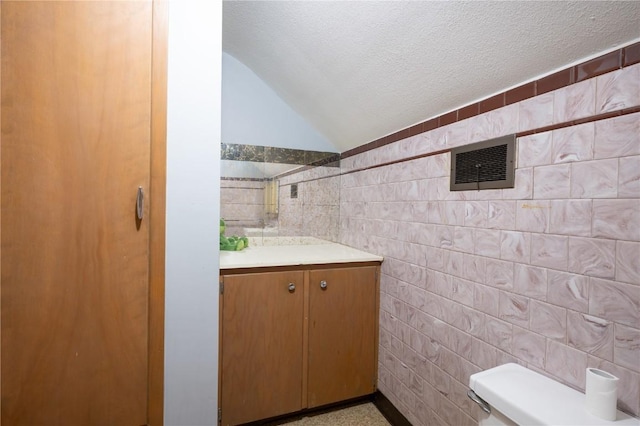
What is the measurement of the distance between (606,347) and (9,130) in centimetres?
198

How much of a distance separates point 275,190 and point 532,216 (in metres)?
1.75

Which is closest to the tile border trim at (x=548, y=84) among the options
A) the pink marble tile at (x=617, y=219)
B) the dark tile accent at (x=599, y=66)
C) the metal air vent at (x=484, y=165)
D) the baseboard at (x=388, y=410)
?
the dark tile accent at (x=599, y=66)

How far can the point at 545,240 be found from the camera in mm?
1034

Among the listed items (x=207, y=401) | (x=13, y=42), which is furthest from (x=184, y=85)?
(x=207, y=401)

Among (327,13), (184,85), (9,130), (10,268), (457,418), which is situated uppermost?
(327,13)

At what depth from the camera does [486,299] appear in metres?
1.25

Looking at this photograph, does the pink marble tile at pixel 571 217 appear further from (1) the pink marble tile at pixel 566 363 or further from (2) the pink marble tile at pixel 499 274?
(1) the pink marble tile at pixel 566 363

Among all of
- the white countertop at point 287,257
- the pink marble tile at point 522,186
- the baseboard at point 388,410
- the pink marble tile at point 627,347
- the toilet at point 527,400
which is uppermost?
the pink marble tile at point 522,186

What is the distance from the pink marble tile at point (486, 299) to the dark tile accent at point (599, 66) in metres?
0.82

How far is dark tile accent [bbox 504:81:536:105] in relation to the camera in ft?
3.55

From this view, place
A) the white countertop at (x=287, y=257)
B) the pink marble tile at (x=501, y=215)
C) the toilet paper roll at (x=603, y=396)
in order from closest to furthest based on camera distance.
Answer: the toilet paper roll at (x=603, y=396)
the pink marble tile at (x=501, y=215)
the white countertop at (x=287, y=257)

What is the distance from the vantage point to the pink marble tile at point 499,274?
1155 mm

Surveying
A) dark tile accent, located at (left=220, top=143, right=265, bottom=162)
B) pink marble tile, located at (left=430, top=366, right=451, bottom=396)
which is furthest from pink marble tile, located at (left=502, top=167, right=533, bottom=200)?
dark tile accent, located at (left=220, top=143, right=265, bottom=162)

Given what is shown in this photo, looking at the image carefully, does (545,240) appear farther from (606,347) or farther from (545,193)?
(606,347)
